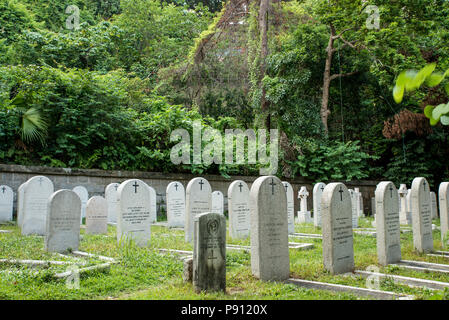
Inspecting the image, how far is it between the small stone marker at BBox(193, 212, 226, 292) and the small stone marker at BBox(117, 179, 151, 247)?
3246 mm

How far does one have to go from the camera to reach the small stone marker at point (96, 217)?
937cm

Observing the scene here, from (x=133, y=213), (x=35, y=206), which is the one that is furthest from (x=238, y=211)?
(x=35, y=206)

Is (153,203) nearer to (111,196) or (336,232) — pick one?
(111,196)

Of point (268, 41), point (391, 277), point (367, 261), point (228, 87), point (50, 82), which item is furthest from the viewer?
point (228, 87)

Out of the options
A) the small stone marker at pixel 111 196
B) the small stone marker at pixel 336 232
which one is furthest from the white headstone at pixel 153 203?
the small stone marker at pixel 336 232

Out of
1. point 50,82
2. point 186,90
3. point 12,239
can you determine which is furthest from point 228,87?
point 12,239

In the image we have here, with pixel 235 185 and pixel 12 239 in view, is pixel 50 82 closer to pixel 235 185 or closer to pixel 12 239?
pixel 12 239

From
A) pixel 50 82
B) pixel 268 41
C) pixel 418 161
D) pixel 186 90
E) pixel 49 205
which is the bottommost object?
pixel 49 205

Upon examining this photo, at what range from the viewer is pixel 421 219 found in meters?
7.45

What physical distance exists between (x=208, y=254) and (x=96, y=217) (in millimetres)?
5772

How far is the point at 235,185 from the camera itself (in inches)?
362

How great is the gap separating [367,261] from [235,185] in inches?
147

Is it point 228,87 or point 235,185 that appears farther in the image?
point 228,87

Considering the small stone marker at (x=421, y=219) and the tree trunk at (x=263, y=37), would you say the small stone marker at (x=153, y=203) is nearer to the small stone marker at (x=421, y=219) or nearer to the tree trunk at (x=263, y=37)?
the tree trunk at (x=263, y=37)
